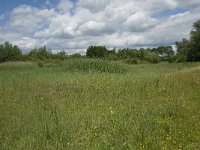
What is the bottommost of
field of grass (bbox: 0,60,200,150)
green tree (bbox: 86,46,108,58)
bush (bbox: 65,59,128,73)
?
field of grass (bbox: 0,60,200,150)

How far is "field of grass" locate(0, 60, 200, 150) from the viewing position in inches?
282

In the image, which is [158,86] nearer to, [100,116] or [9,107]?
[100,116]

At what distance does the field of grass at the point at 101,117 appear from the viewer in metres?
7.16

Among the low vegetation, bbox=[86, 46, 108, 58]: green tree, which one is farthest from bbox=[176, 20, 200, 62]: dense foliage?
the low vegetation

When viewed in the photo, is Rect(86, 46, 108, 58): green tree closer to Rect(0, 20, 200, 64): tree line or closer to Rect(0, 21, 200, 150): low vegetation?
Rect(0, 20, 200, 64): tree line

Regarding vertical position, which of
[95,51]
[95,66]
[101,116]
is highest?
[95,51]

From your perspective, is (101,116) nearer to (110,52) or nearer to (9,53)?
(9,53)

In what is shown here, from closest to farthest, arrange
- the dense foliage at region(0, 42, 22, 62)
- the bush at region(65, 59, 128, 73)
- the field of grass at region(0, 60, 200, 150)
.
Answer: the field of grass at region(0, 60, 200, 150)
the bush at region(65, 59, 128, 73)
the dense foliage at region(0, 42, 22, 62)

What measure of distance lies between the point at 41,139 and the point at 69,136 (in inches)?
24.5

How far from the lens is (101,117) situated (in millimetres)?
9070

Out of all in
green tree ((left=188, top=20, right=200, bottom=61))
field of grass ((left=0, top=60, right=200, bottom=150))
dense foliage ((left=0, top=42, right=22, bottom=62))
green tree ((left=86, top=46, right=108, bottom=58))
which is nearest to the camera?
field of grass ((left=0, top=60, right=200, bottom=150))

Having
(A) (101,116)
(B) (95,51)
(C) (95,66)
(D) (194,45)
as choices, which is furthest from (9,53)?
(A) (101,116)

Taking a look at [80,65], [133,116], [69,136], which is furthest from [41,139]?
[80,65]

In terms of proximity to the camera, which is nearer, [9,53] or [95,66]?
[95,66]
